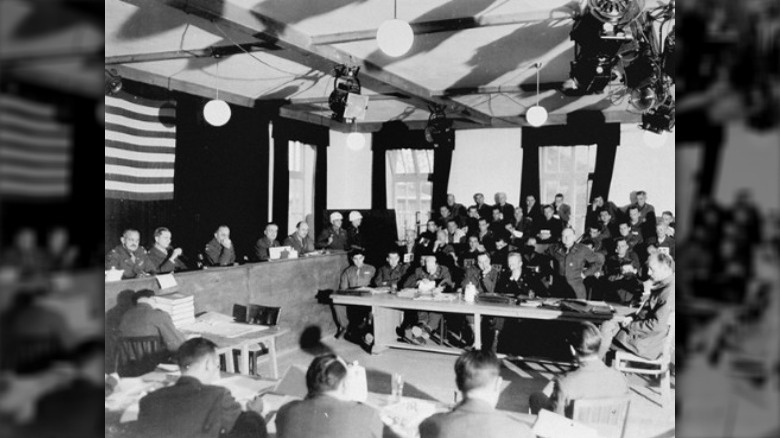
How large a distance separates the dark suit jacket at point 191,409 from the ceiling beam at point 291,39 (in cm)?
283

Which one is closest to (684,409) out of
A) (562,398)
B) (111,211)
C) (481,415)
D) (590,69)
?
(481,415)

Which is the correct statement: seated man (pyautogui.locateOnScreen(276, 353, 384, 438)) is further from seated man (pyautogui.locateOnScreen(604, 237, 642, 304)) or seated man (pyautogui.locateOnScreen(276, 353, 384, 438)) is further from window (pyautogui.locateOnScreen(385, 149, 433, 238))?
window (pyautogui.locateOnScreen(385, 149, 433, 238))

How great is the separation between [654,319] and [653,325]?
50 millimetres

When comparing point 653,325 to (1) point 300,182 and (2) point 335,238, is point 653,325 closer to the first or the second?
(2) point 335,238

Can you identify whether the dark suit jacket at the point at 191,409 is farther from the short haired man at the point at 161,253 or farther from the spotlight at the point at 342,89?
the short haired man at the point at 161,253

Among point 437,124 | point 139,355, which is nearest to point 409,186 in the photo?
point 437,124

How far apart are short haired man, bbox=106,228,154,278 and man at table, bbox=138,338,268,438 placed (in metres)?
3.64

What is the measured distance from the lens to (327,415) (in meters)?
2.51

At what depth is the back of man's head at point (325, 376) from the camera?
2.56 meters

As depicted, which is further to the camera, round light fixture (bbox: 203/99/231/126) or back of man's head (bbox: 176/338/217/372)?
round light fixture (bbox: 203/99/231/126)

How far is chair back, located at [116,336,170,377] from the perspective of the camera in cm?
395

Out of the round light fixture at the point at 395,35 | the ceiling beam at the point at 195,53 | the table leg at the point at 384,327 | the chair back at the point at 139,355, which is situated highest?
the ceiling beam at the point at 195,53

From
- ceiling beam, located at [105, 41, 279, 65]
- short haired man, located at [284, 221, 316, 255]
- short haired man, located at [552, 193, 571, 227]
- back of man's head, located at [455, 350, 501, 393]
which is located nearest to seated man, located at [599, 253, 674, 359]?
back of man's head, located at [455, 350, 501, 393]

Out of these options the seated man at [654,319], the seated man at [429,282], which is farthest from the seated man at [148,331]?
the seated man at [654,319]
